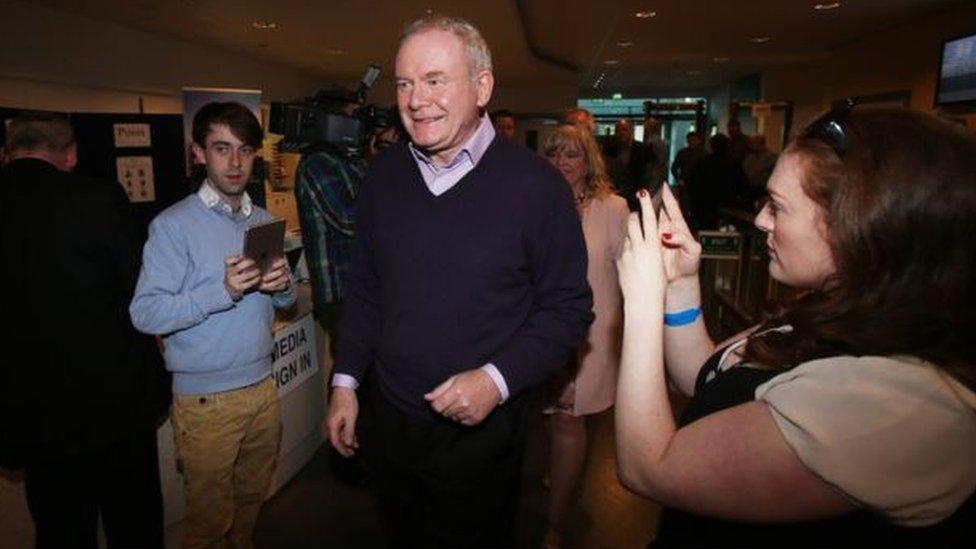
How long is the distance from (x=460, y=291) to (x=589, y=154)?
3.76 feet

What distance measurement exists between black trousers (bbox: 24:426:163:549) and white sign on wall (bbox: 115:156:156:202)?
1.84m

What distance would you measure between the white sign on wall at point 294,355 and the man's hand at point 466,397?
131cm

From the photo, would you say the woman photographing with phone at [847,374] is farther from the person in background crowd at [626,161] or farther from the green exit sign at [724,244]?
the person in background crowd at [626,161]

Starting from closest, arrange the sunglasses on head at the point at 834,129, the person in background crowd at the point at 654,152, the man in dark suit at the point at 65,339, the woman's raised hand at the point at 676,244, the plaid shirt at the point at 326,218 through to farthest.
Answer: the sunglasses on head at the point at 834,129
the woman's raised hand at the point at 676,244
the man in dark suit at the point at 65,339
the plaid shirt at the point at 326,218
the person in background crowd at the point at 654,152

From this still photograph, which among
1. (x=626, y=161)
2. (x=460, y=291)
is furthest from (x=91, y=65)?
(x=460, y=291)

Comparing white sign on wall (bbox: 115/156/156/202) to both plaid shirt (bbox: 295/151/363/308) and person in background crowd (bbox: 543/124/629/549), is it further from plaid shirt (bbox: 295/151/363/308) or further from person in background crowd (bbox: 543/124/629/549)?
person in background crowd (bbox: 543/124/629/549)

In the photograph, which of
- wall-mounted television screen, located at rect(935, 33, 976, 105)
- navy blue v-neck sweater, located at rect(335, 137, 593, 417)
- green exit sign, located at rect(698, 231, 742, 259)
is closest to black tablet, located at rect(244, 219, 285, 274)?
navy blue v-neck sweater, located at rect(335, 137, 593, 417)

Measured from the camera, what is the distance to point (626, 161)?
6.32 m

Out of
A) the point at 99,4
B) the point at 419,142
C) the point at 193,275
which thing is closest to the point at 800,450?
the point at 419,142

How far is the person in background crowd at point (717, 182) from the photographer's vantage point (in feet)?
21.7

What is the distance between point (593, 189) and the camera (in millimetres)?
2268

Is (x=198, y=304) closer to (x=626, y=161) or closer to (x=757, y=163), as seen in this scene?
(x=626, y=161)

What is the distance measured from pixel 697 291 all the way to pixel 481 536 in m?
0.81

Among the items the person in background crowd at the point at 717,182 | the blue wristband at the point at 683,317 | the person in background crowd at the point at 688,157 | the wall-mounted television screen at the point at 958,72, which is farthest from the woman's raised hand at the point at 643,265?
the person in background crowd at the point at 688,157
